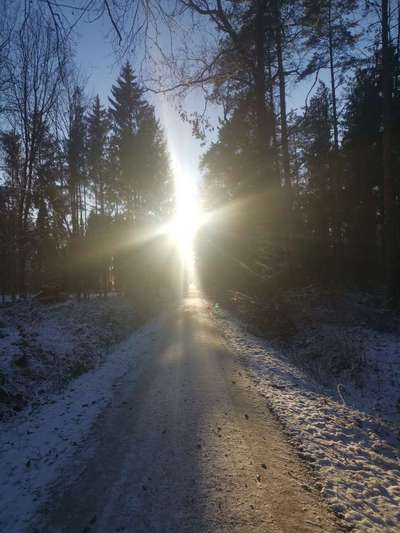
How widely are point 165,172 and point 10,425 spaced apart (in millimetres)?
24173

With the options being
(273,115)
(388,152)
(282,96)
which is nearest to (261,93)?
(273,115)

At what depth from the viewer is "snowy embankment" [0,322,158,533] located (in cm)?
317

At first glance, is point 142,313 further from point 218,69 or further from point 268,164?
point 218,69

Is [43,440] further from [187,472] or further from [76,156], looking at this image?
[76,156]

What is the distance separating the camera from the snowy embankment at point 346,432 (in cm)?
299

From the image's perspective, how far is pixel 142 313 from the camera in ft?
50.1

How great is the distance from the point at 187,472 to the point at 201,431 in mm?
867

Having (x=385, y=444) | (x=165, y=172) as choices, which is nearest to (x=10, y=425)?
(x=385, y=444)

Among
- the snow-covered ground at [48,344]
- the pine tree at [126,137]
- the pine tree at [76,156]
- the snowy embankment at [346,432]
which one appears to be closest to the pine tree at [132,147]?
the pine tree at [126,137]

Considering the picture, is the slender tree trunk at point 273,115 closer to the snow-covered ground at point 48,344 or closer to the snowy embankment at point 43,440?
the snow-covered ground at point 48,344

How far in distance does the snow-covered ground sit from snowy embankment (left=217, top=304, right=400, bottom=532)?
179 inches

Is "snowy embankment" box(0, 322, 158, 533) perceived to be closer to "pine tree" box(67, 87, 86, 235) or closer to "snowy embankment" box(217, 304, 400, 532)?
"snowy embankment" box(217, 304, 400, 532)

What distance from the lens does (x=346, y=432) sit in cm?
439

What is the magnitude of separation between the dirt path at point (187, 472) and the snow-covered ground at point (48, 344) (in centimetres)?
222
